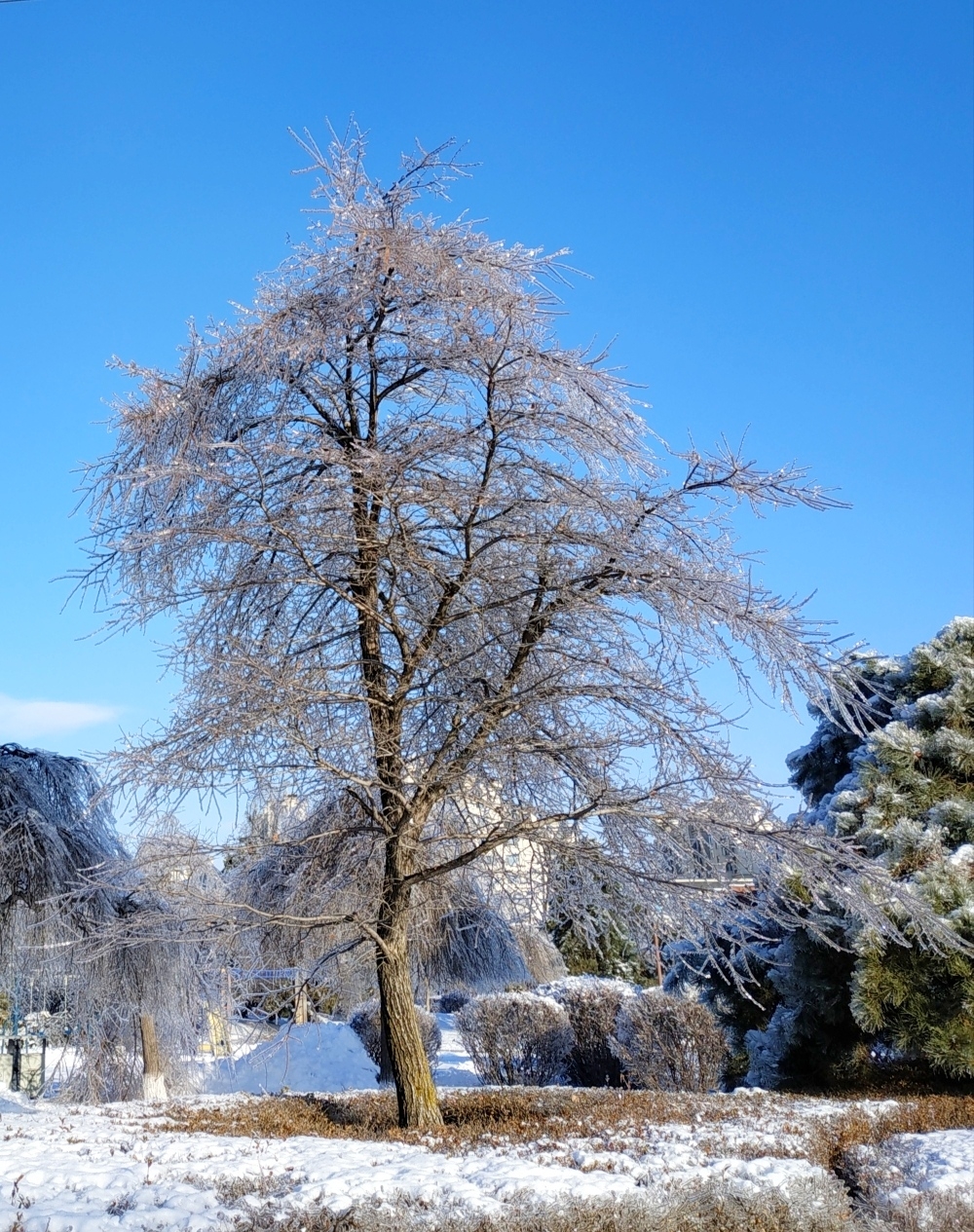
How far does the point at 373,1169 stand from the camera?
17.8 feet

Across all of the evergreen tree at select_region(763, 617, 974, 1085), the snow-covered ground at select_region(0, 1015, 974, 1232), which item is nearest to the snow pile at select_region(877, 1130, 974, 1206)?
the snow-covered ground at select_region(0, 1015, 974, 1232)

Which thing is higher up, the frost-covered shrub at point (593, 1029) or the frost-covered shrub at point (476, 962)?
the frost-covered shrub at point (476, 962)

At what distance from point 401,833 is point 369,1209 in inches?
124

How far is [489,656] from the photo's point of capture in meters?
7.84

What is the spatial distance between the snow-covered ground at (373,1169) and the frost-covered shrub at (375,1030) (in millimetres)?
7533

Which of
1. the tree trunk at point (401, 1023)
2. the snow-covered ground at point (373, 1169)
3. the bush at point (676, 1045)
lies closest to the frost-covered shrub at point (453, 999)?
the bush at point (676, 1045)

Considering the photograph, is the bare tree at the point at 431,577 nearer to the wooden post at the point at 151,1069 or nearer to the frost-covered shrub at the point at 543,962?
the wooden post at the point at 151,1069

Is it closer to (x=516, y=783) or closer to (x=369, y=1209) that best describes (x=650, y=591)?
(x=516, y=783)

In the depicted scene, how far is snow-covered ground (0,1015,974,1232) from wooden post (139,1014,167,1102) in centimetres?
439

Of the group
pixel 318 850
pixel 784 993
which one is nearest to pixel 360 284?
pixel 318 850

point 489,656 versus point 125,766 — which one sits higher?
point 489,656

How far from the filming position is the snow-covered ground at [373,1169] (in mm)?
4699

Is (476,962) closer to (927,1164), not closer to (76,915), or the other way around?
(76,915)

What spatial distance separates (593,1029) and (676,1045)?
6.14ft
